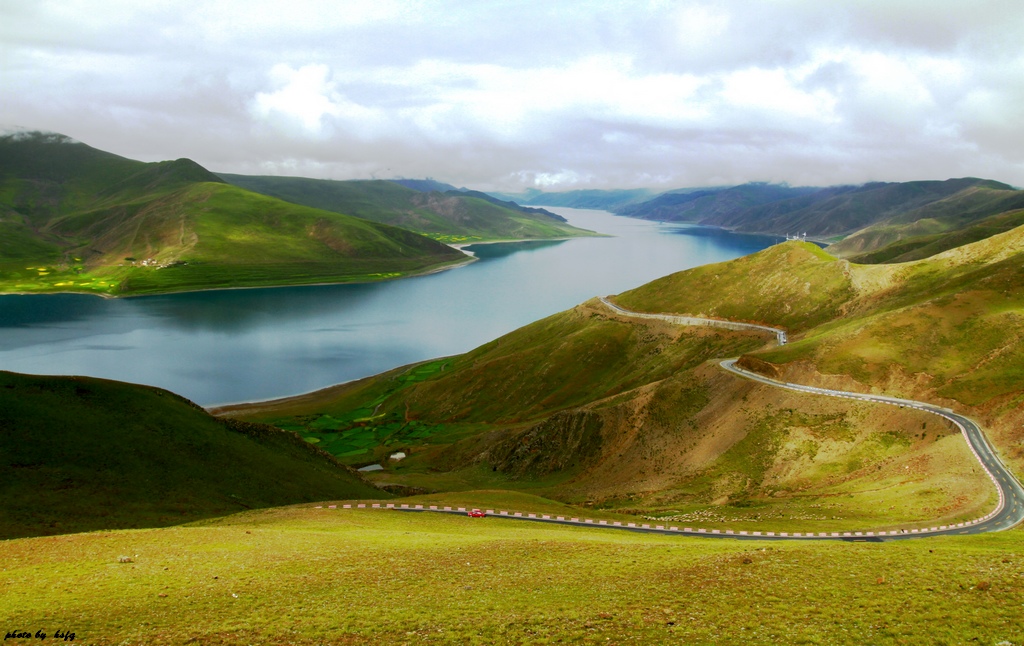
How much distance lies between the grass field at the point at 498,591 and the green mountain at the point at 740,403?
22.7m

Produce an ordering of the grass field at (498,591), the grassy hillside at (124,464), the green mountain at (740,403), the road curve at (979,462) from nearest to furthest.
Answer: the grass field at (498,591)
the grassy hillside at (124,464)
the road curve at (979,462)
the green mountain at (740,403)

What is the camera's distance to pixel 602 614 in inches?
880

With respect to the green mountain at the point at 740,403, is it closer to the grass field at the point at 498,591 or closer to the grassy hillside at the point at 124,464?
the grass field at the point at 498,591

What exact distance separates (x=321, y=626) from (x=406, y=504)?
31.1m

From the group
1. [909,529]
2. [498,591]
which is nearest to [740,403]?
[909,529]

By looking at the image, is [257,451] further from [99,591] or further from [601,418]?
[601,418]

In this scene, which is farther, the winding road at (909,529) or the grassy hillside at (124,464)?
the winding road at (909,529)

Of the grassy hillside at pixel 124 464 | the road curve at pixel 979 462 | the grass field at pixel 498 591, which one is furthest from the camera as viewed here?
the road curve at pixel 979 462

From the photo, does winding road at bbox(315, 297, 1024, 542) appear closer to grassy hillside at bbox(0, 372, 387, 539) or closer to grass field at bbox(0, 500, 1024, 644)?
grass field at bbox(0, 500, 1024, 644)

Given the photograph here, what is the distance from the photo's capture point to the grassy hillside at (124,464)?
132 ft

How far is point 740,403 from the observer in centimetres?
7719

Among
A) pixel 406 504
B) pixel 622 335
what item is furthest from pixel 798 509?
pixel 622 335

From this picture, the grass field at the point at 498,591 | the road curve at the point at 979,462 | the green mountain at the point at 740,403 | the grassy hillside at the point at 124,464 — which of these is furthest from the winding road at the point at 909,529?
the grassy hillside at the point at 124,464

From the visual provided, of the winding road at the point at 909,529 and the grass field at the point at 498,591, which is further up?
the grass field at the point at 498,591
